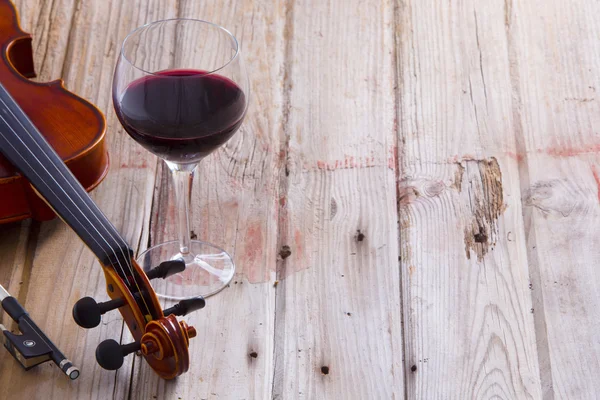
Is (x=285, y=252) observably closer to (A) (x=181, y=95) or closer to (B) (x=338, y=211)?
(B) (x=338, y=211)

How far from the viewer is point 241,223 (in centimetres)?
124

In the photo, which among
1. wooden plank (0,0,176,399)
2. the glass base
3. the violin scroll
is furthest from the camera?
the glass base

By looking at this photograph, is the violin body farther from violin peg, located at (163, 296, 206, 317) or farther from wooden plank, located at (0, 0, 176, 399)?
violin peg, located at (163, 296, 206, 317)

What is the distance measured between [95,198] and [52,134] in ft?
0.41

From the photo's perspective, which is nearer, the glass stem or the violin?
the violin

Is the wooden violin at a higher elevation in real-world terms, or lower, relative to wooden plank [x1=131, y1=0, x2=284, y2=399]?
higher

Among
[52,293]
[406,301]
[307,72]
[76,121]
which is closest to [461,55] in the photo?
[307,72]

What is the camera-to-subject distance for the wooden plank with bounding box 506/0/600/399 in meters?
1.07

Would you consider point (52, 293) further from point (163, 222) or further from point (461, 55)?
point (461, 55)

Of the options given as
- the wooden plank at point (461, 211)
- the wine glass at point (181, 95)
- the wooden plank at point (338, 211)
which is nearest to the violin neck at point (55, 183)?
the wine glass at point (181, 95)

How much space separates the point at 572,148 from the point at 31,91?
86 centimetres

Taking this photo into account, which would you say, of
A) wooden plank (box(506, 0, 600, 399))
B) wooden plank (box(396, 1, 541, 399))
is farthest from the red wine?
wooden plank (box(506, 0, 600, 399))

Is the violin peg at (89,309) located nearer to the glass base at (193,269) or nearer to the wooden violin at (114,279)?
the wooden violin at (114,279)

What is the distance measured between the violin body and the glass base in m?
0.15
